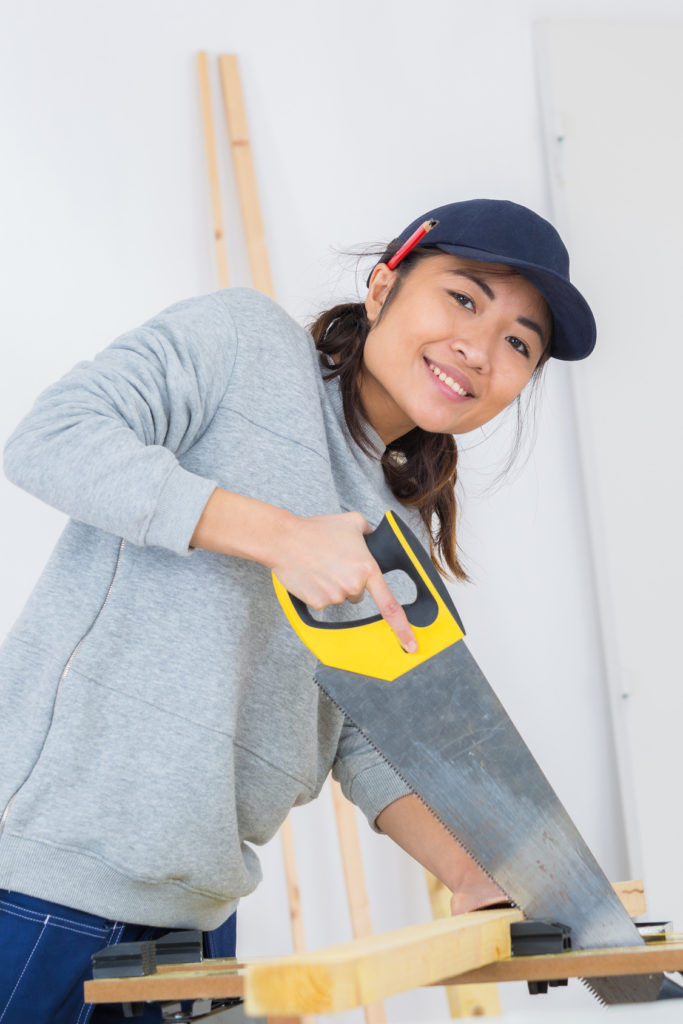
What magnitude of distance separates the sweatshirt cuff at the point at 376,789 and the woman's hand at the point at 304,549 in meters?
0.36

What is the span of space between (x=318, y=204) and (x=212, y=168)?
0.24 m

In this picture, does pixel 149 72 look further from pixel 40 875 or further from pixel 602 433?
pixel 40 875

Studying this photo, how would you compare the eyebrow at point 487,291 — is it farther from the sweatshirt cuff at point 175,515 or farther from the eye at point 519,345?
the sweatshirt cuff at point 175,515

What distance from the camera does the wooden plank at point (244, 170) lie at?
208cm

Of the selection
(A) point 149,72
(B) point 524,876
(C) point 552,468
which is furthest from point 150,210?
(B) point 524,876

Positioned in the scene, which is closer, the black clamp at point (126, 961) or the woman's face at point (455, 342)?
the black clamp at point (126, 961)

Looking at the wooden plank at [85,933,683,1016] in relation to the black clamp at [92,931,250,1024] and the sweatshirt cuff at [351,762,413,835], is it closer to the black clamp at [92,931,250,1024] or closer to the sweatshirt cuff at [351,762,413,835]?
the black clamp at [92,931,250,1024]

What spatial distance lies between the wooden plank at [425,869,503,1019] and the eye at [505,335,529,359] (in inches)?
43.0

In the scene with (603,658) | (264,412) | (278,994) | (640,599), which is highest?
(264,412)

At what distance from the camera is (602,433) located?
7.14 feet

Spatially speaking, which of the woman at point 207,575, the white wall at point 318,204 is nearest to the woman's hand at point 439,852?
the woman at point 207,575

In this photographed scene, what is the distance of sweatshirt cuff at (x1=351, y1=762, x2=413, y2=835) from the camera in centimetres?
121

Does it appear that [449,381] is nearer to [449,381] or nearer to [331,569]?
[449,381]

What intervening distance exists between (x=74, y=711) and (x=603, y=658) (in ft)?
5.05
